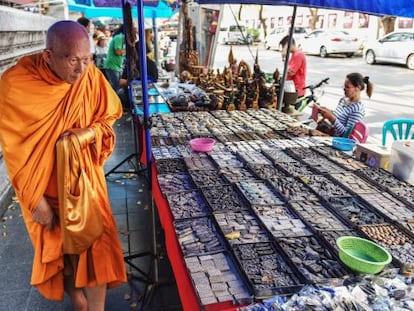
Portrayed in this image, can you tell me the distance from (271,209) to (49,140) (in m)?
1.12

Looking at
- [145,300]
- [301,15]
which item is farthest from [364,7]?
[301,15]

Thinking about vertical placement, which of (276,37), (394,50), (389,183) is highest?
(276,37)

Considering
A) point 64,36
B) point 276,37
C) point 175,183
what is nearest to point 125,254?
point 175,183

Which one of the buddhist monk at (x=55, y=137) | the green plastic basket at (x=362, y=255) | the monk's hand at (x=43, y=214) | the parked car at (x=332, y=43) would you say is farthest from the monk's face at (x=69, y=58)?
the parked car at (x=332, y=43)

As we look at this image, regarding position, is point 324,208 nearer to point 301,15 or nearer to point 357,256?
point 357,256

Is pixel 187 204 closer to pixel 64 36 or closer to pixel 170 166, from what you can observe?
pixel 170 166

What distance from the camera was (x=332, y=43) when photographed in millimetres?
17844

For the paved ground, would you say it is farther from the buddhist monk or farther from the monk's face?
the monk's face

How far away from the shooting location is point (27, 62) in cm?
172

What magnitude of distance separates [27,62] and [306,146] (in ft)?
6.50

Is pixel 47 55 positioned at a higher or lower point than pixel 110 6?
lower

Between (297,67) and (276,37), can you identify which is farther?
(276,37)

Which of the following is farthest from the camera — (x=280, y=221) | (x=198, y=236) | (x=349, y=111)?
(x=349, y=111)

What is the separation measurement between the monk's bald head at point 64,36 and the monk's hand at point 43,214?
2.39 feet
